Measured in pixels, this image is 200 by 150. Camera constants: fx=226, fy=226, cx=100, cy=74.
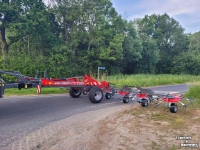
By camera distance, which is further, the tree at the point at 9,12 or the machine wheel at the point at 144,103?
the tree at the point at 9,12

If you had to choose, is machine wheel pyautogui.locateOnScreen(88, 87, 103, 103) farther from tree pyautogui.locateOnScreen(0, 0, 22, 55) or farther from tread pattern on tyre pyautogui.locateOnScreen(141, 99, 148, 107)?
tree pyautogui.locateOnScreen(0, 0, 22, 55)

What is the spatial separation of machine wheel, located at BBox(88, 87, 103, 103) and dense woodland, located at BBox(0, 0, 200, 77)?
1372 centimetres

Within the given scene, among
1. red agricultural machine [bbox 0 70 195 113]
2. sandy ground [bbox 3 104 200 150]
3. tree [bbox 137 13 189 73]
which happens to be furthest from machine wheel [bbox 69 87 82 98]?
tree [bbox 137 13 189 73]

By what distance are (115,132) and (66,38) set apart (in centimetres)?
3154

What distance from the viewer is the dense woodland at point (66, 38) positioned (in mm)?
27594

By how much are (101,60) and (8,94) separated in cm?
2285

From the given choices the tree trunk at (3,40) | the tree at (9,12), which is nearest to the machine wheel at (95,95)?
the tree at (9,12)

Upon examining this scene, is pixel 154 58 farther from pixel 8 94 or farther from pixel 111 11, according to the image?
pixel 8 94

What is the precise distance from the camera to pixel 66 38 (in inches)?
1423

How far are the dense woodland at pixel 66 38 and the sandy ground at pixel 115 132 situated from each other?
17087mm

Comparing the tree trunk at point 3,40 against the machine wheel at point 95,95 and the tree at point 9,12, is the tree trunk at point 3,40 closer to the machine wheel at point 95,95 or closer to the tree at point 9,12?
the tree at point 9,12

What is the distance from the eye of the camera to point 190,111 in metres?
9.27

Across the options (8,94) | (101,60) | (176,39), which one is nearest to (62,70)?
(101,60)

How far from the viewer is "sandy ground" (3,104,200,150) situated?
16.6 ft
